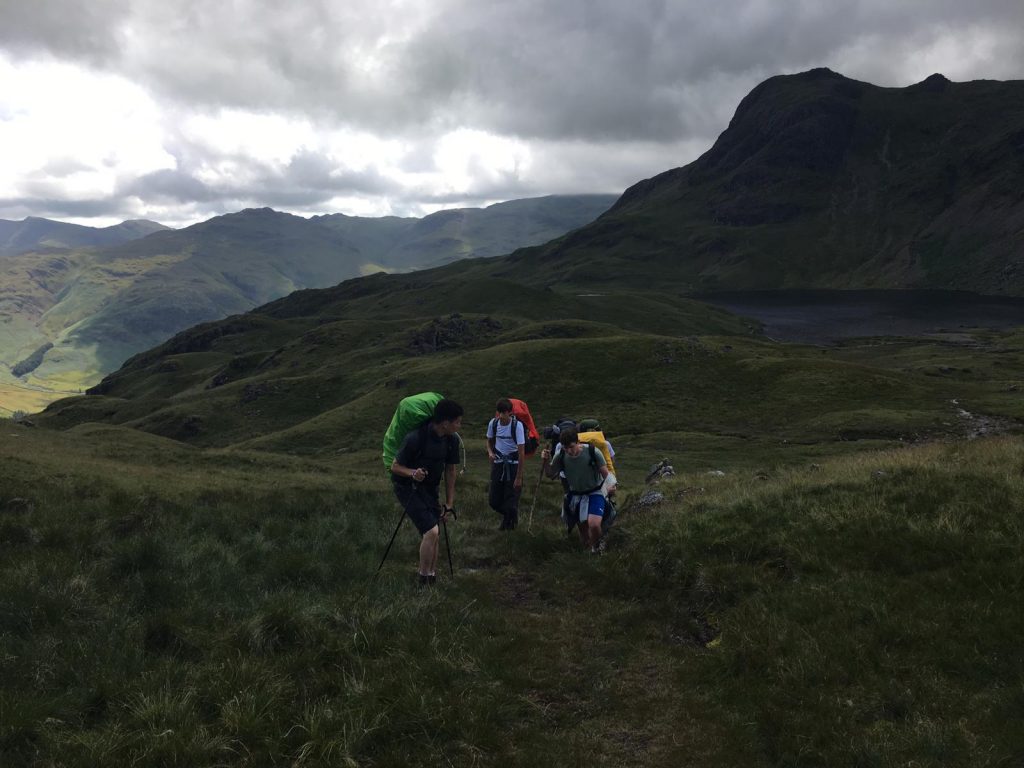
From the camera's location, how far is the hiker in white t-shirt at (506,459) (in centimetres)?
1529

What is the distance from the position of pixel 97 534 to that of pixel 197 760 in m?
7.47

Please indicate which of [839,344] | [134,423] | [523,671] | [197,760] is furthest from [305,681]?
[839,344]

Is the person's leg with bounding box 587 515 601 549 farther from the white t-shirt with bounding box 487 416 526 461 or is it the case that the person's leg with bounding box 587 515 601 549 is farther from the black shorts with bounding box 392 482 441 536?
the white t-shirt with bounding box 487 416 526 461

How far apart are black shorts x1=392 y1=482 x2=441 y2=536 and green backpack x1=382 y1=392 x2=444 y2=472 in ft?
1.70

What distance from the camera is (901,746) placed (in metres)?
5.68

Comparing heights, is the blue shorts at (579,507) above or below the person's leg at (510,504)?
above

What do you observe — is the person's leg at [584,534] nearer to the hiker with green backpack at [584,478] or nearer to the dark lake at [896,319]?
the hiker with green backpack at [584,478]

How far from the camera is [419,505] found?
10.5 metres

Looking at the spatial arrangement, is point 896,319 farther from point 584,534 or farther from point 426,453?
point 426,453

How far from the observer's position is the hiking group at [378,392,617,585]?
10.3m

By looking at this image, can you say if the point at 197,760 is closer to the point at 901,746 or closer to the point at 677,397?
the point at 901,746

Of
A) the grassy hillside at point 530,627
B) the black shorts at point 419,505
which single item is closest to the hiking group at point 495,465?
the black shorts at point 419,505

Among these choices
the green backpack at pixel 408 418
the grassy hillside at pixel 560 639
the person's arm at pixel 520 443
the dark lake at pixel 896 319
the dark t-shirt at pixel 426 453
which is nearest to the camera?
the grassy hillside at pixel 560 639

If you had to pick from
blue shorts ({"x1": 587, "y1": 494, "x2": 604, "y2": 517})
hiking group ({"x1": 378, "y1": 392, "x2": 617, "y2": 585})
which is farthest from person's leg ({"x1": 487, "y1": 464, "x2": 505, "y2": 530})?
blue shorts ({"x1": 587, "y1": 494, "x2": 604, "y2": 517})
